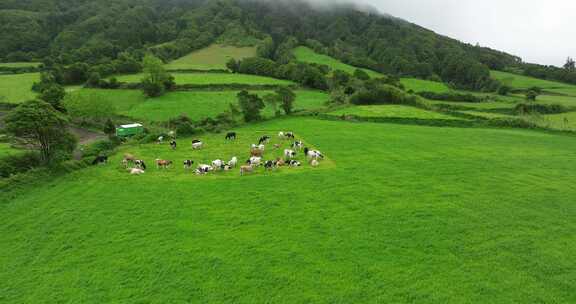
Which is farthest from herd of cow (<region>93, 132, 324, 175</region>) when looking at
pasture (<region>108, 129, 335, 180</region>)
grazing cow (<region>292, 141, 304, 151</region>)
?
grazing cow (<region>292, 141, 304, 151</region>)

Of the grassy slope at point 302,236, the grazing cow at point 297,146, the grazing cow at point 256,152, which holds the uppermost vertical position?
the grazing cow at point 297,146

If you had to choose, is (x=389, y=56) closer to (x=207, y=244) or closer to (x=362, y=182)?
(x=362, y=182)

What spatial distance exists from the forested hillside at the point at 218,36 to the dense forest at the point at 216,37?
398 millimetres

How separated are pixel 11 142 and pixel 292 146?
3572 centimetres

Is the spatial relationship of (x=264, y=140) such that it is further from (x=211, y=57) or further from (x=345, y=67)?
(x=211, y=57)

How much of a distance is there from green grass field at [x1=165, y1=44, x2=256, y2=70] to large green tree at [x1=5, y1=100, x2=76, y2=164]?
69652 mm

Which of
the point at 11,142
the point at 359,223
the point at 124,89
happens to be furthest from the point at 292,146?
the point at 124,89

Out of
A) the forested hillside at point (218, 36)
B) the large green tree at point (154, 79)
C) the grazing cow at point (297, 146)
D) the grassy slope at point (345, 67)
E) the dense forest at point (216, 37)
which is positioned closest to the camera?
the grazing cow at point (297, 146)

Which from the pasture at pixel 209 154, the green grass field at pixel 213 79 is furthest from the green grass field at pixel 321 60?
the pasture at pixel 209 154

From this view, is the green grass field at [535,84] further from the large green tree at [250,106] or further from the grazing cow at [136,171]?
the grazing cow at [136,171]

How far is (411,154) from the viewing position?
3456 cm

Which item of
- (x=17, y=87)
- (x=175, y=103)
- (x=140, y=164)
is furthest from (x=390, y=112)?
(x=17, y=87)

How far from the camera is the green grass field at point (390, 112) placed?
186 feet

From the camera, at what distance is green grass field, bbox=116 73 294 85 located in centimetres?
8162
